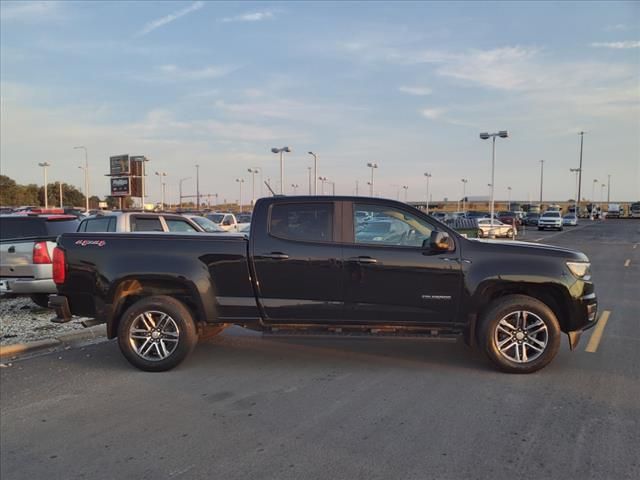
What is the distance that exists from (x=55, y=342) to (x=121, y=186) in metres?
46.9

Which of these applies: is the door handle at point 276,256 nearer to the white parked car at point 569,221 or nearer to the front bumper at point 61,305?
the front bumper at point 61,305

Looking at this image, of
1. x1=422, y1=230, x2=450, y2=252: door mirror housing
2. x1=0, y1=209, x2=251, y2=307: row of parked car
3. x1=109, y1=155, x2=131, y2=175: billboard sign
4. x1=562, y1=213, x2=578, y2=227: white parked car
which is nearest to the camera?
x1=422, y1=230, x2=450, y2=252: door mirror housing

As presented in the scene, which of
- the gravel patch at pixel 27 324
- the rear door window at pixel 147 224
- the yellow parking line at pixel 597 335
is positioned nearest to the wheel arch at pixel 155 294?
the gravel patch at pixel 27 324

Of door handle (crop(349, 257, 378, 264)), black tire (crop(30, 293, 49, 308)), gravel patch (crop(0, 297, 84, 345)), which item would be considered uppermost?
door handle (crop(349, 257, 378, 264))

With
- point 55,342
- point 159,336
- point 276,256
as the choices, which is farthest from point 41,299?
point 276,256

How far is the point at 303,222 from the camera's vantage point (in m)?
5.93

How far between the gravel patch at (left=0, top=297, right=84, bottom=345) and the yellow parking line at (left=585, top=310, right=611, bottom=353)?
691 cm

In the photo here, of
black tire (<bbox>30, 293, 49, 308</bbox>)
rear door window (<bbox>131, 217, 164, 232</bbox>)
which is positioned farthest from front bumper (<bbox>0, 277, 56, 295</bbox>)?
rear door window (<bbox>131, 217, 164, 232</bbox>)

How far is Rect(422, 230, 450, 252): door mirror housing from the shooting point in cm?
552

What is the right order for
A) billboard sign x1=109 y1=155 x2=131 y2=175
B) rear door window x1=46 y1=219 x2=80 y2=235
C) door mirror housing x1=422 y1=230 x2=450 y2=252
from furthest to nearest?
1. billboard sign x1=109 y1=155 x2=131 y2=175
2. rear door window x1=46 y1=219 x2=80 y2=235
3. door mirror housing x1=422 y1=230 x2=450 y2=252

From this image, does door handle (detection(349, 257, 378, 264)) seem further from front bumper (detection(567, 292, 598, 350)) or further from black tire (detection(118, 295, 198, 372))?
front bumper (detection(567, 292, 598, 350))

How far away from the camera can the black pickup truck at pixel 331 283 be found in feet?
18.5

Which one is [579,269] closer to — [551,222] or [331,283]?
[331,283]

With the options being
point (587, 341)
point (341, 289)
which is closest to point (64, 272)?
point (341, 289)
